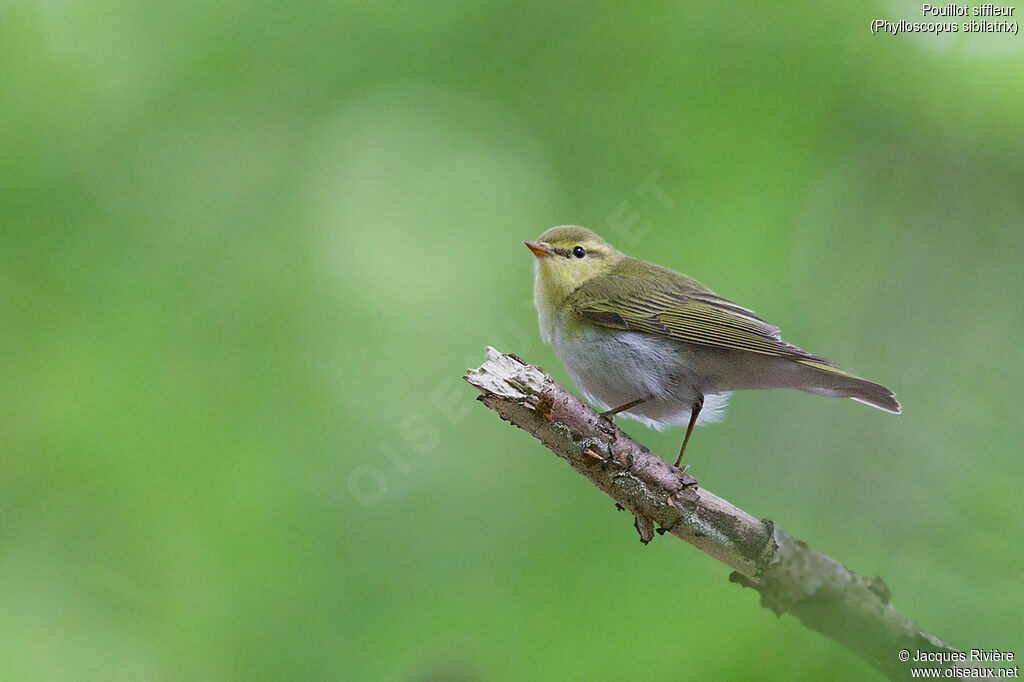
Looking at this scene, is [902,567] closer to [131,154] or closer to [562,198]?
[562,198]

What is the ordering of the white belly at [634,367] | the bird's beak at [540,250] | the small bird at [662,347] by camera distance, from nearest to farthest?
1. the small bird at [662,347]
2. the white belly at [634,367]
3. the bird's beak at [540,250]

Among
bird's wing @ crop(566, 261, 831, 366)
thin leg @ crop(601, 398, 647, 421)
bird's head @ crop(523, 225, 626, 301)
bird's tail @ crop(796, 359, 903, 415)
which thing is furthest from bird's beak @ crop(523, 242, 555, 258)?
bird's tail @ crop(796, 359, 903, 415)

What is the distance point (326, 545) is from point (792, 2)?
4.88m

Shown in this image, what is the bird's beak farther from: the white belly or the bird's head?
the white belly

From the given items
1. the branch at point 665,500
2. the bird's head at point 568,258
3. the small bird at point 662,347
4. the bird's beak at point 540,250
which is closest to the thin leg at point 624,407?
the small bird at point 662,347

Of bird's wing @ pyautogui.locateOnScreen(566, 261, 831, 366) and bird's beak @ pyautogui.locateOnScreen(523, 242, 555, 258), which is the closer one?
bird's wing @ pyautogui.locateOnScreen(566, 261, 831, 366)

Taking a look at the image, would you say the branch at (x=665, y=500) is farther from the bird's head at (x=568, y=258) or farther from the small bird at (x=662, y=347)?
the bird's head at (x=568, y=258)

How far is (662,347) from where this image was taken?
4062 mm

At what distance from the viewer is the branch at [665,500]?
8.90 ft

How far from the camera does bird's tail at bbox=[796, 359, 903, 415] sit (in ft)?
11.5

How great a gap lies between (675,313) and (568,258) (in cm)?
76

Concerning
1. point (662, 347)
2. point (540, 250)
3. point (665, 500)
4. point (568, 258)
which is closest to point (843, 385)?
point (662, 347)

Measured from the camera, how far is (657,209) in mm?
5547

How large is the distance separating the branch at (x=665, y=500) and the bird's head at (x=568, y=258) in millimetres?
1492
